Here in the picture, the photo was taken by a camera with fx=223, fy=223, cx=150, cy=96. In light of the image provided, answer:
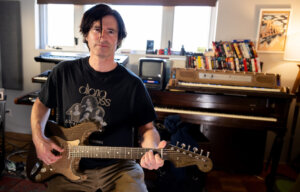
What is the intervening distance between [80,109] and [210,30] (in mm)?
2088

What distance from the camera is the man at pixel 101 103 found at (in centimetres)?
126

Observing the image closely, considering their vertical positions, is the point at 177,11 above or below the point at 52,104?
above

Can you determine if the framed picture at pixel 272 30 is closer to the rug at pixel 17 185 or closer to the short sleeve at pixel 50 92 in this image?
the short sleeve at pixel 50 92

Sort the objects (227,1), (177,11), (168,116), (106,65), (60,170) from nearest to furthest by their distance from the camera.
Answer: (60,170) < (106,65) < (168,116) < (227,1) < (177,11)

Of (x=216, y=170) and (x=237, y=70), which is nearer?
(x=237, y=70)

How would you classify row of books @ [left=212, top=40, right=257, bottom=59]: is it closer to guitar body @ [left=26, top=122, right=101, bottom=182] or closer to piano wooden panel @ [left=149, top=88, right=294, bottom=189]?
piano wooden panel @ [left=149, top=88, right=294, bottom=189]

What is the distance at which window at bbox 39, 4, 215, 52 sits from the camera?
2791 mm

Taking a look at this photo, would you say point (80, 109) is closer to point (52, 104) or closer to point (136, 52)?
point (52, 104)

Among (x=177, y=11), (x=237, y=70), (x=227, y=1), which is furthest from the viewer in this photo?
(x=177, y=11)

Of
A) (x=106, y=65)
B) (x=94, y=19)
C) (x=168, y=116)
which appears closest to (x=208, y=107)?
(x=168, y=116)

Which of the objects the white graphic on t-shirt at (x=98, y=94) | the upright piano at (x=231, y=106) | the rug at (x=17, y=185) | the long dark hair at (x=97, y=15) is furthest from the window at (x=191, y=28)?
the rug at (x=17, y=185)

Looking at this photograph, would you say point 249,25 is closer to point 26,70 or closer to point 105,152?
point 105,152

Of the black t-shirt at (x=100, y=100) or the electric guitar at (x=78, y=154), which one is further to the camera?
the black t-shirt at (x=100, y=100)

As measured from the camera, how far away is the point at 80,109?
1.31 metres
